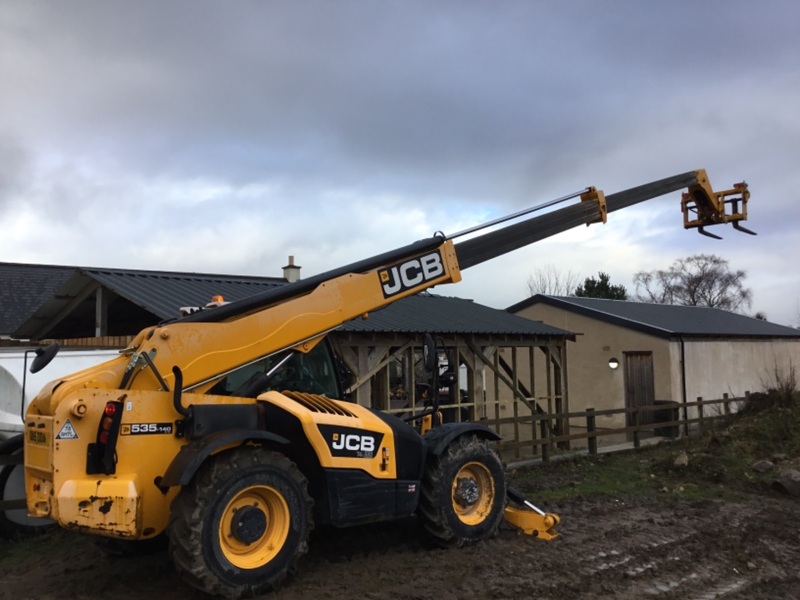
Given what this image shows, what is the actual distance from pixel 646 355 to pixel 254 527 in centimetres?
1684

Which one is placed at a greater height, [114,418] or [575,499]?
[114,418]

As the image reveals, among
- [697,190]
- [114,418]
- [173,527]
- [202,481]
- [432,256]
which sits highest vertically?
[697,190]

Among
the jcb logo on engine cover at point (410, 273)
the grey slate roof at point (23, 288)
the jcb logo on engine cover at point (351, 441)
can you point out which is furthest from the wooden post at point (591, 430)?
the grey slate roof at point (23, 288)

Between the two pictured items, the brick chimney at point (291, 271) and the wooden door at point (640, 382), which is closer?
the wooden door at point (640, 382)

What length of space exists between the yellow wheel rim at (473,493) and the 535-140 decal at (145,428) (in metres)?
2.81

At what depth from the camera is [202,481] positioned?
192 inches

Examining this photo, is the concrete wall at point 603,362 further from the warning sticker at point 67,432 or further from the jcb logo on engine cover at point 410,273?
the warning sticker at point 67,432

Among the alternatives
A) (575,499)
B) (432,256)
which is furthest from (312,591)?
(575,499)

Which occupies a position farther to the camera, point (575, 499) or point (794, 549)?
point (575, 499)

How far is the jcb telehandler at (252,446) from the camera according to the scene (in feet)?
15.7

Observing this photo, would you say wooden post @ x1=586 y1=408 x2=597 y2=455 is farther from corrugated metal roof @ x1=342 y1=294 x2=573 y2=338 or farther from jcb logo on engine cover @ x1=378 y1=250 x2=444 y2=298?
jcb logo on engine cover @ x1=378 y1=250 x2=444 y2=298

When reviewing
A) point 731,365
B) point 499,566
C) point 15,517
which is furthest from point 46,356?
point 731,365

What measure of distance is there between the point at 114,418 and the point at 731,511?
7.58 m

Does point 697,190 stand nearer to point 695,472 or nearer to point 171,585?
point 695,472
